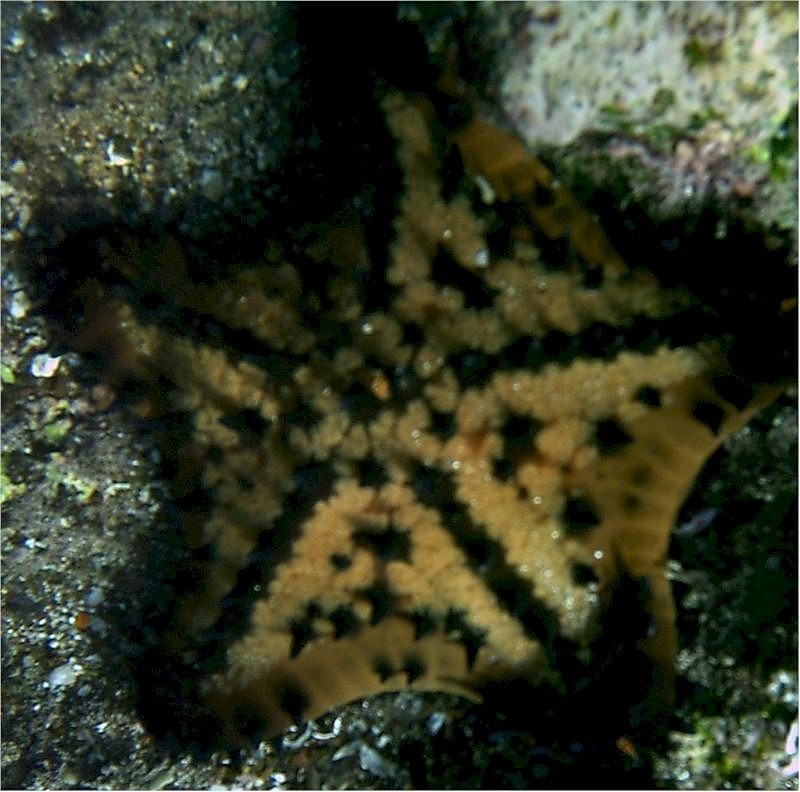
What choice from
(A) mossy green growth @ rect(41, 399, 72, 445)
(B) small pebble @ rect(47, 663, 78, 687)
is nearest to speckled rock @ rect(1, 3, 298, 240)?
(A) mossy green growth @ rect(41, 399, 72, 445)

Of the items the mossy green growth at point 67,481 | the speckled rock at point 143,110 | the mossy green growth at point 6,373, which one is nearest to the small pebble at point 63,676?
the mossy green growth at point 67,481

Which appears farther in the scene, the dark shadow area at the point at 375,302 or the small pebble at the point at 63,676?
the small pebble at the point at 63,676

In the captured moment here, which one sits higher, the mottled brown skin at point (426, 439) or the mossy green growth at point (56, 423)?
the mossy green growth at point (56, 423)

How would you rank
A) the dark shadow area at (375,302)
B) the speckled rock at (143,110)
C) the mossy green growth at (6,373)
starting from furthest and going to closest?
1. the mossy green growth at (6,373)
2. the speckled rock at (143,110)
3. the dark shadow area at (375,302)

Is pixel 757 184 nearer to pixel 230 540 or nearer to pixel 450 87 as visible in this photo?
pixel 450 87

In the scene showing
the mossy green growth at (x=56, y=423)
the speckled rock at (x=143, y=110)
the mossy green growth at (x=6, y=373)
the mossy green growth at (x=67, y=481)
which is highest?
the speckled rock at (x=143, y=110)

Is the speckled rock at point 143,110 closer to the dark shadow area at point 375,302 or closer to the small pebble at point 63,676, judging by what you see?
the dark shadow area at point 375,302
